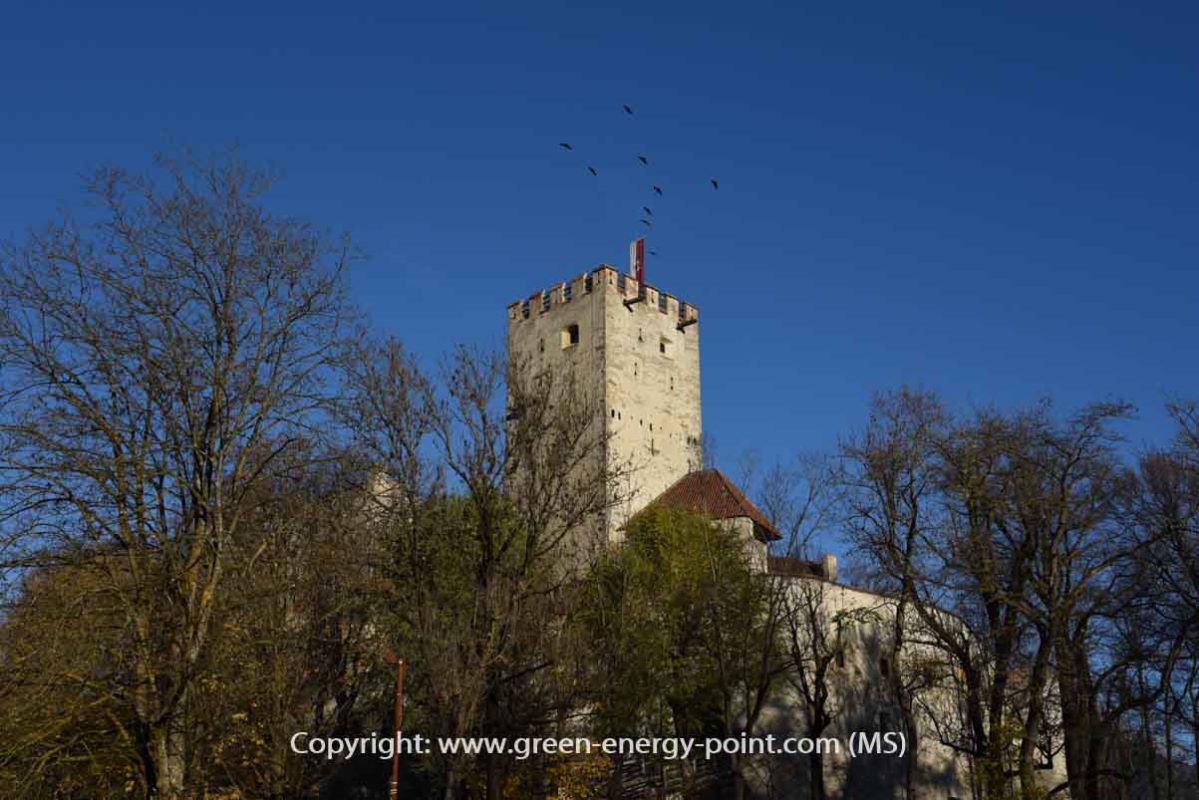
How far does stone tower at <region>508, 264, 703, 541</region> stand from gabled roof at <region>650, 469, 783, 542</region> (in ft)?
5.05

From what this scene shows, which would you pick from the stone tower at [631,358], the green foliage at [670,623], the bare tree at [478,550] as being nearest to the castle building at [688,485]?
the stone tower at [631,358]

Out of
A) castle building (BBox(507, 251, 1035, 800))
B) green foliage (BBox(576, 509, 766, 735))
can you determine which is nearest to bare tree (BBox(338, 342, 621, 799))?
green foliage (BBox(576, 509, 766, 735))

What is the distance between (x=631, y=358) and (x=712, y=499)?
8.28m

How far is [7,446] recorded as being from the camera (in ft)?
44.1

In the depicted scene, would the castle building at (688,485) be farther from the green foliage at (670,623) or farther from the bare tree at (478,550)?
the bare tree at (478,550)

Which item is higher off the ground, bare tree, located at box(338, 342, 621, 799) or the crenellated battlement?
the crenellated battlement

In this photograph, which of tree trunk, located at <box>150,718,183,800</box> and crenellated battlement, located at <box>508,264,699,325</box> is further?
crenellated battlement, located at <box>508,264,699,325</box>

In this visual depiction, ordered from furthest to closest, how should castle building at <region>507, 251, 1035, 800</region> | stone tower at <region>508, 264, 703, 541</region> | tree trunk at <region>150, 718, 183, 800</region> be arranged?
stone tower at <region>508, 264, 703, 541</region>, castle building at <region>507, 251, 1035, 800</region>, tree trunk at <region>150, 718, 183, 800</region>

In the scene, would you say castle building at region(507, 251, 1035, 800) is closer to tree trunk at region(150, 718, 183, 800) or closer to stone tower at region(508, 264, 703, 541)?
stone tower at region(508, 264, 703, 541)

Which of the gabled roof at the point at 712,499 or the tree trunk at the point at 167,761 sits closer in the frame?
the tree trunk at the point at 167,761

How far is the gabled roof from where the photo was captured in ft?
120

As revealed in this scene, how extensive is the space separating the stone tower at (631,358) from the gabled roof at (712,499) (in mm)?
1539

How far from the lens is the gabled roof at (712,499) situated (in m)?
36.4

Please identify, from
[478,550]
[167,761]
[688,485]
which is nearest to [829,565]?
[688,485]
